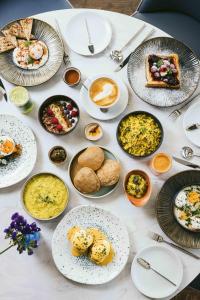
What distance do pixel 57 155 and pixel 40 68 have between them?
1.72 ft

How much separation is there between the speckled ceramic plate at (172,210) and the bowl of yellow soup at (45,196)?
1.72 feet

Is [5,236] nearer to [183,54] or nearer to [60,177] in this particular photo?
[60,177]

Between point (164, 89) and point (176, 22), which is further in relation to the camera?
point (176, 22)

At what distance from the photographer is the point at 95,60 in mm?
2482

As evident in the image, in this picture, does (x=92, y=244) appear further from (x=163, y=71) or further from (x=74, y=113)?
(x=163, y=71)

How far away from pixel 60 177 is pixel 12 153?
31 centimetres

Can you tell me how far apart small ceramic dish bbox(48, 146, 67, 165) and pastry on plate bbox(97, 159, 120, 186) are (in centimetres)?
22

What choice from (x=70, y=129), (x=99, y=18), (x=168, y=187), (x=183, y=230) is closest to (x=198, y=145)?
(x=168, y=187)

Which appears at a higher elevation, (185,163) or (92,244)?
(185,163)

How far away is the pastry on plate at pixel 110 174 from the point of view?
90.8 inches

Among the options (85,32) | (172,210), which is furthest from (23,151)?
(172,210)

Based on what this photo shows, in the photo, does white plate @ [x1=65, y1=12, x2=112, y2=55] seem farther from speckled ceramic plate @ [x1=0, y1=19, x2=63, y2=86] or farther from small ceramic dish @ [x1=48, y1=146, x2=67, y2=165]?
small ceramic dish @ [x1=48, y1=146, x2=67, y2=165]

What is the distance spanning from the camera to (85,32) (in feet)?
8.14

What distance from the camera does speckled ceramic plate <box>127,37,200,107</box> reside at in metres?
2.41
